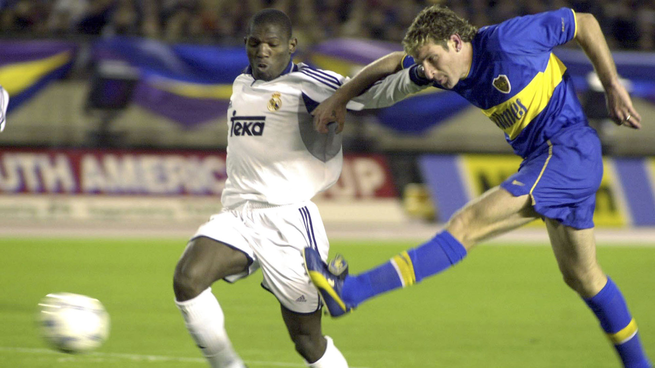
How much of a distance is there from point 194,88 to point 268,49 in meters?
10.7

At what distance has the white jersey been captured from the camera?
456 cm

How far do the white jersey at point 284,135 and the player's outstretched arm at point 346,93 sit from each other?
6 centimetres

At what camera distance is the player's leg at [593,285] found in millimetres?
4605

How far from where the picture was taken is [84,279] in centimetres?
934

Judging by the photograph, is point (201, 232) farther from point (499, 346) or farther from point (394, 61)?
point (499, 346)

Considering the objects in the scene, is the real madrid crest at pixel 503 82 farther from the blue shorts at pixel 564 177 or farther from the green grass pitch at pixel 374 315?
the green grass pitch at pixel 374 315

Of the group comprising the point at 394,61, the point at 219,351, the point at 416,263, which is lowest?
the point at 219,351

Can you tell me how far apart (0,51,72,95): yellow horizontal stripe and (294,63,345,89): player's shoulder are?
1131 cm

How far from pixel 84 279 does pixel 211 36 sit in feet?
23.7

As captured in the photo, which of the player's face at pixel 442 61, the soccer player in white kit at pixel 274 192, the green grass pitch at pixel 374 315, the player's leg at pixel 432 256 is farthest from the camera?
the green grass pitch at pixel 374 315

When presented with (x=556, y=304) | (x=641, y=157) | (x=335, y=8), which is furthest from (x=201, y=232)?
(x=335, y=8)

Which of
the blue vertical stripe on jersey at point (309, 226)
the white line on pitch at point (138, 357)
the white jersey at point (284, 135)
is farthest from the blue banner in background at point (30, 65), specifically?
the blue vertical stripe on jersey at point (309, 226)

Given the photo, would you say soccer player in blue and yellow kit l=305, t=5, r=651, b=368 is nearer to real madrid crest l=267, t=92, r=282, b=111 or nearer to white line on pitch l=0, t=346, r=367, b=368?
real madrid crest l=267, t=92, r=282, b=111

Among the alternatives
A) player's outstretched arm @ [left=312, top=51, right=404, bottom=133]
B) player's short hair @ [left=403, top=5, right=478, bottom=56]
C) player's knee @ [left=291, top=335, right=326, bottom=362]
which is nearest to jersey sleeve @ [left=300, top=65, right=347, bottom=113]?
player's outstretched arm @ [left=312, top=51, right=404, bottom=133]
